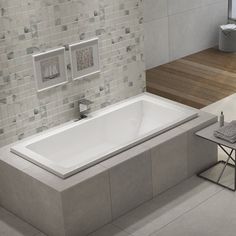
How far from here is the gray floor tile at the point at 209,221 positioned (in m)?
4.06

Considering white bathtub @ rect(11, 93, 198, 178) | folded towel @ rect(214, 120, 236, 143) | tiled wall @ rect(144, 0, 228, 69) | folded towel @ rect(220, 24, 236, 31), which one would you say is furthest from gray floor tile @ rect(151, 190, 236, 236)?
folded towel @ rect(220, 24, 236, 31)

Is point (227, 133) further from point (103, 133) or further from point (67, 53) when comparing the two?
point (67, 53)

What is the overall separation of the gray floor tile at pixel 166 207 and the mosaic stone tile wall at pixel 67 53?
3.22ft

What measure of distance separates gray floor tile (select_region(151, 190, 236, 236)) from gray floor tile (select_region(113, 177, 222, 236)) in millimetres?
59

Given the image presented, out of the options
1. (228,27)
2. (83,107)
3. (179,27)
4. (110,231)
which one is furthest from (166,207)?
(228,27)

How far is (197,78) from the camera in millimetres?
6578

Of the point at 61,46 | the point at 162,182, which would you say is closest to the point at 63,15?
the point at 61,46

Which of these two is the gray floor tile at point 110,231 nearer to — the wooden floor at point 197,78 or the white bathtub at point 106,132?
the white bathtub at point 106,132

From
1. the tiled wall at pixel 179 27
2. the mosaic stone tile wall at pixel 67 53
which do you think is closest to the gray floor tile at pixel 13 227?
the mosaic stone tile wall at pixel 67 53

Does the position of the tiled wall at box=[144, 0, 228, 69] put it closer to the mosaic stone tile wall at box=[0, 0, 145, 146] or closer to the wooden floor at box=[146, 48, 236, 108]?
the wooden floor at box=[146, 48, 236, 108]

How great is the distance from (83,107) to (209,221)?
135 centimetres

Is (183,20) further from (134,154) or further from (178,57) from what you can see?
(134,154)

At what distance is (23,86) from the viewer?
14.5ft

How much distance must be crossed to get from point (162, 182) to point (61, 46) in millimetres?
1285
